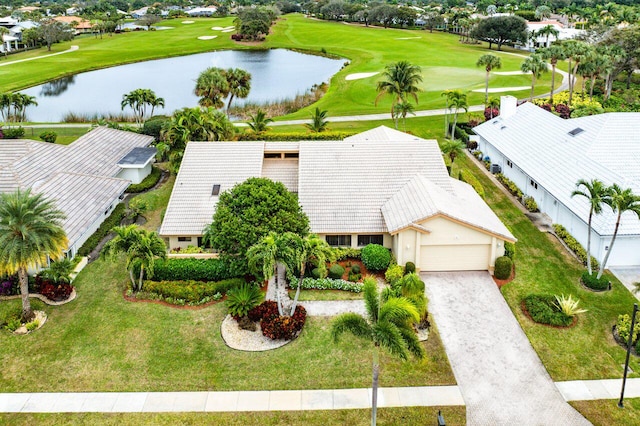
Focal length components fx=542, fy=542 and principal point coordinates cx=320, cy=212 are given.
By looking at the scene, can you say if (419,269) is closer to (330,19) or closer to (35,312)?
(35,312)

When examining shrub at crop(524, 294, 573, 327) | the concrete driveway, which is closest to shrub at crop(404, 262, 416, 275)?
the concrete driveway

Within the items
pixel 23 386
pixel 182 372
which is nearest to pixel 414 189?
pixel 182 372

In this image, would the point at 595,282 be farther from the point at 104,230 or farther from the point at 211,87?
the point at 211,87

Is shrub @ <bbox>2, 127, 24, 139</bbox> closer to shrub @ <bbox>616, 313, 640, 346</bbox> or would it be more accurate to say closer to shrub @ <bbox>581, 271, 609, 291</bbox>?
shrub @ <bbox>581, 271, 609, 291</bbox>

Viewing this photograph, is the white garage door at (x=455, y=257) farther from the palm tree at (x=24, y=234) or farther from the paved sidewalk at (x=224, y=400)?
the palm tree at (x=24, y=234)

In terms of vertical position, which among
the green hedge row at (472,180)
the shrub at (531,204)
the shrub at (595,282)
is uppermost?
the green hedge row at (472,180)

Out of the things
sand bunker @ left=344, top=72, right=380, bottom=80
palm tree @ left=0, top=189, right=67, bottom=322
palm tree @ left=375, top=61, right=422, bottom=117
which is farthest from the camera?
sand bunker @ left=344, top=72, right=380, bottom=80

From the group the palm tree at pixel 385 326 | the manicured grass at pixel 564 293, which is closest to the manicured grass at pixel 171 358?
the palm tree at pixel 385 326
